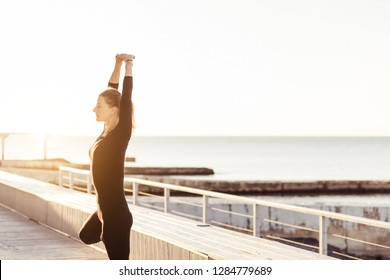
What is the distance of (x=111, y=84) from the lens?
446cm

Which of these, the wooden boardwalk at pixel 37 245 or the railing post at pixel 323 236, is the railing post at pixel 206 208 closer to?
the wooden boardwalk at pixel 37 245

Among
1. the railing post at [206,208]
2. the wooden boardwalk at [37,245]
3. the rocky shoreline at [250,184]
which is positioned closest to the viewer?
the wooden boardwalk at [37,245]

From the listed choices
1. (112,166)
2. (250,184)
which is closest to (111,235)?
(112,166)

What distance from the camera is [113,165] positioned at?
3.95 m

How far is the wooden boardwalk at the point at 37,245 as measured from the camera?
7.43 m

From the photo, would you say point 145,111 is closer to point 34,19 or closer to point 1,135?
point 34,19

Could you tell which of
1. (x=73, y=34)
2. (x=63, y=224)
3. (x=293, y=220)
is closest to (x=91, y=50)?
(x=73, y=34)

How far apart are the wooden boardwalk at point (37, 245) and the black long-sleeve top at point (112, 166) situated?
3371 mm

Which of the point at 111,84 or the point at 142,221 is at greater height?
the point at 111,84

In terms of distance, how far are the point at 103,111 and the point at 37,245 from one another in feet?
14.5

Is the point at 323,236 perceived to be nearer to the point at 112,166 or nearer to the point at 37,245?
the point at 112,166

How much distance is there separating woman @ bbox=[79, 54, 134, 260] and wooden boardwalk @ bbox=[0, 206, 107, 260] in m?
3.30

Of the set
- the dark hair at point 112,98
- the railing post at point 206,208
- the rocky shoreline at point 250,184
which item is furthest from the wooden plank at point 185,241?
the rocky shoreline at point 250,184
